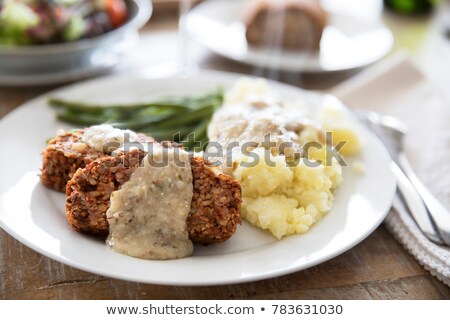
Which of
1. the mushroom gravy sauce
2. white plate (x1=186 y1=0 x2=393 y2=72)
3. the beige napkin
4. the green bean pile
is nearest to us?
the mushroom gravy sauce

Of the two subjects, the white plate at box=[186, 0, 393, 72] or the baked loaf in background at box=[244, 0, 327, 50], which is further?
the baked loaf in background at box=[244, 0, 327, 50]

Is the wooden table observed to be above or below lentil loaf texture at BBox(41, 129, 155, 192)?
below

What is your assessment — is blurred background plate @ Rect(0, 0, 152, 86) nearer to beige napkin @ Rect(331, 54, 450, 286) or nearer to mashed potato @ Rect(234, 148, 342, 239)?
beige napkin @ Rect(331, 54, 450, 286)

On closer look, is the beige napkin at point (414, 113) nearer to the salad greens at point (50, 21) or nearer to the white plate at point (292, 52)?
the white plate at point (292, 52)

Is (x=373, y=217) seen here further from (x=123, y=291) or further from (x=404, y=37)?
(x=404, y=37)

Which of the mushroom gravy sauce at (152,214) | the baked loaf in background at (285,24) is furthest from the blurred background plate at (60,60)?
the mushroom gravy sauce at (152,214)

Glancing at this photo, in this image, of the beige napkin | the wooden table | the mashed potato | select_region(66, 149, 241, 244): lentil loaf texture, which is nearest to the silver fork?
the beige napkin

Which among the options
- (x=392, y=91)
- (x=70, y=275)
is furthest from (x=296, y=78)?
(x=70, y=275)
